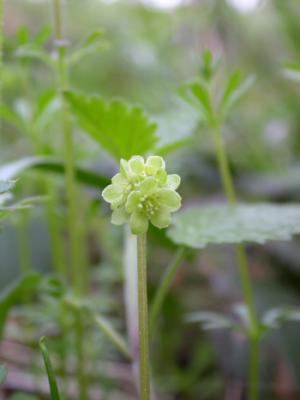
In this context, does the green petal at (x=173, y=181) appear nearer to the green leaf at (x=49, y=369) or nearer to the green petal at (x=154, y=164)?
the green petal at (x=154, y=164)

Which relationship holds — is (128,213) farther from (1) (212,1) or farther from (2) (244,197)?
(1) (212,1)

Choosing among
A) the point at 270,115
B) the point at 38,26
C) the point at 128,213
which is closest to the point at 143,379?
the point at 128,213

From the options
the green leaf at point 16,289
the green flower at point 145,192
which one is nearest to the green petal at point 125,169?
the green flower at point 145,192

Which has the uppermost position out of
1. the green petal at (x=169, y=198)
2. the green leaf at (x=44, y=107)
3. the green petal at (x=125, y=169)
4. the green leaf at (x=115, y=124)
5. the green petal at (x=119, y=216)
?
the green leaf at (x=44, y=107)

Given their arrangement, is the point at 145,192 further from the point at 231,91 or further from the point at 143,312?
the point at 231,91

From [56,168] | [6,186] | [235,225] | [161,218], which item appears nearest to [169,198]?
[161,218]

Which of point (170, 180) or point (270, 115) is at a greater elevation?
point (270, 115)
